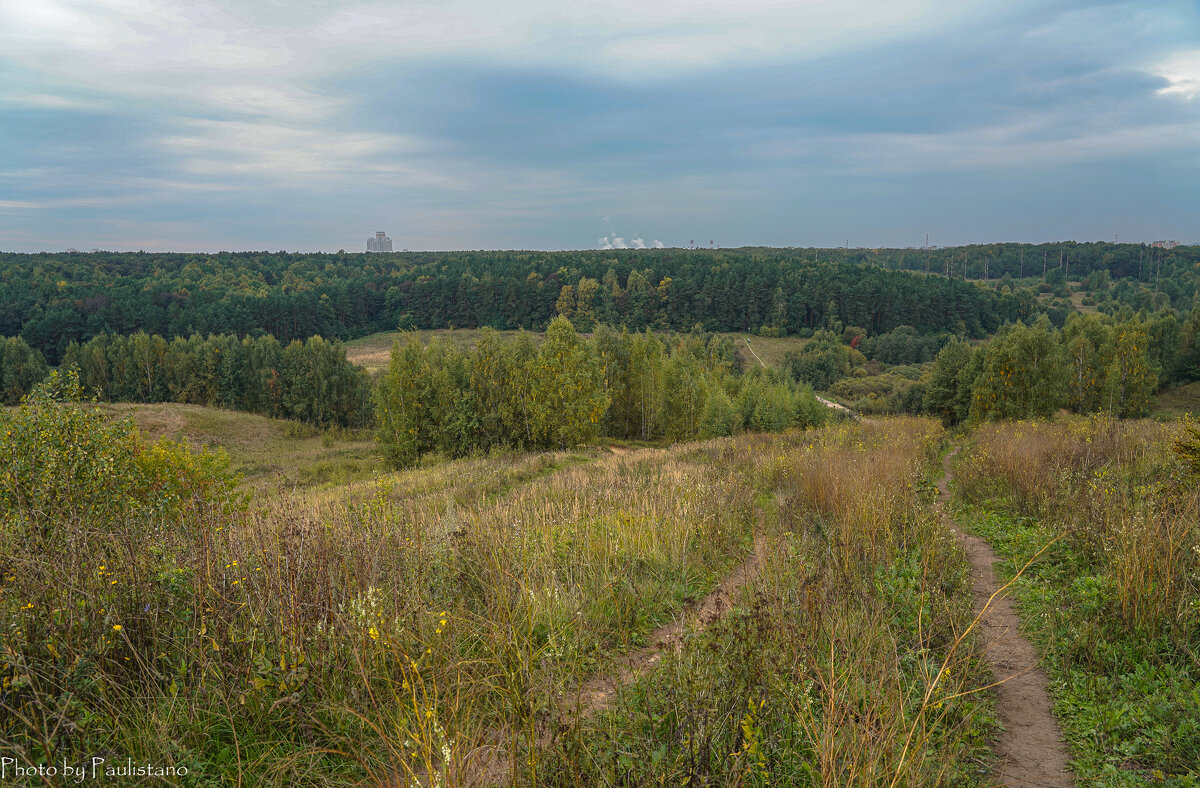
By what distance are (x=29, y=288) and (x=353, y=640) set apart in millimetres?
146038

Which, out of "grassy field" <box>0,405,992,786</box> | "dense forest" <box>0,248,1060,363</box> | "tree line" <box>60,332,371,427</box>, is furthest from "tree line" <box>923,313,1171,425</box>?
"dense forest" <box>0,248,1060,363</box>

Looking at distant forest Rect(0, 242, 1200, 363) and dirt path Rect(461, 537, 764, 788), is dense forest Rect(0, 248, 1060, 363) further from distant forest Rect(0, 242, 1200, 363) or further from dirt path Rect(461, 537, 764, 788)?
dirt path Rect(461, 537, 764, 788)

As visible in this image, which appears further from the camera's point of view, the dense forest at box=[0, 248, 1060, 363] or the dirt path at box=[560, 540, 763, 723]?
the dense forest at box=[0, 248, 1060, 363]

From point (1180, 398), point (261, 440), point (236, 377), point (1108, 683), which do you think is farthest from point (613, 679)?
point (236, 377)

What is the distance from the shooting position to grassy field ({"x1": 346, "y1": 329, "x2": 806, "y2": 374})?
9894cm

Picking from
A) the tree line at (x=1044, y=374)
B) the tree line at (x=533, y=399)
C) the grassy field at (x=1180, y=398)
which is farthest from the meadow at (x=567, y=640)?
the grassy field at (x=1180, y=398)

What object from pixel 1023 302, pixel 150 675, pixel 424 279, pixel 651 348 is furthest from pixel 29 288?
pixel 1023 302

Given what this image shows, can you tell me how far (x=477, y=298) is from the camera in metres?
130

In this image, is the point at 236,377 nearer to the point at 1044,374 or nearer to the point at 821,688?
the point at 1044,374

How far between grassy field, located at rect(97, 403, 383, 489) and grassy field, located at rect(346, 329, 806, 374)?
1278 inches

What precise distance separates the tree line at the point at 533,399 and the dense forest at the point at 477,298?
2497 inches

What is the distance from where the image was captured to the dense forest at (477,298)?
100 m

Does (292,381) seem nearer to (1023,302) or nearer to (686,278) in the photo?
(686,278)

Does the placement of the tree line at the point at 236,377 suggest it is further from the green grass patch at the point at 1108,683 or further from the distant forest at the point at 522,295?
the green grass patch at the point at 1108,683
